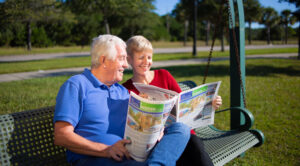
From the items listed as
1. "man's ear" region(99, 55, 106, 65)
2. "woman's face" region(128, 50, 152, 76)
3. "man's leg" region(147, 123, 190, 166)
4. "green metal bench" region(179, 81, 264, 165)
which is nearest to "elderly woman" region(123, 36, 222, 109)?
"woman's face" region(128, 50, 152, 76)

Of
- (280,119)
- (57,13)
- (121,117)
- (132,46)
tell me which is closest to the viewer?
(121,117)

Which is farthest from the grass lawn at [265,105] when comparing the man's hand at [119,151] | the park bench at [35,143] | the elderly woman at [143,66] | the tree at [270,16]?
the tree at [270,16]

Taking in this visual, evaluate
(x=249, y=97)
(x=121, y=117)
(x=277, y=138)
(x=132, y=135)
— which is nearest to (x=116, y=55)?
(x=121, y=117)

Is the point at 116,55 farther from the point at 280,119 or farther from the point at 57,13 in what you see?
the point at 57,13

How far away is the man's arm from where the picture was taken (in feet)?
5.19

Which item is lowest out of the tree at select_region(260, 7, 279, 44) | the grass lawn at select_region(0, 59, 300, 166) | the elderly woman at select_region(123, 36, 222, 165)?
the grass lawn at select_region(0, 59, 300, 166)

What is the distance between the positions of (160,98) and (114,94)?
0.37 metres

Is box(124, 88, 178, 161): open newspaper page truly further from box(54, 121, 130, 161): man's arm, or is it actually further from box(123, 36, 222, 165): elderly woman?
box(123, 36, 222, 165): elderly woman

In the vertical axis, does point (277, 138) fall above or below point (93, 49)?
below

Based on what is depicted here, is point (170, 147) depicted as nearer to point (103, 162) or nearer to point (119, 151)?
point (119, 151)

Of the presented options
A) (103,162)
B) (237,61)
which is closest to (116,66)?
(103,162)

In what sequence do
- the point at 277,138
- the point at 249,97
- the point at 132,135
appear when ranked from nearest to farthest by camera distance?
the point at 132,135 → the point at 277,138 → the point at 249,97

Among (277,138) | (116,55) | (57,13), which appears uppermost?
(57,13)

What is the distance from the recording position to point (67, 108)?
1.59m
